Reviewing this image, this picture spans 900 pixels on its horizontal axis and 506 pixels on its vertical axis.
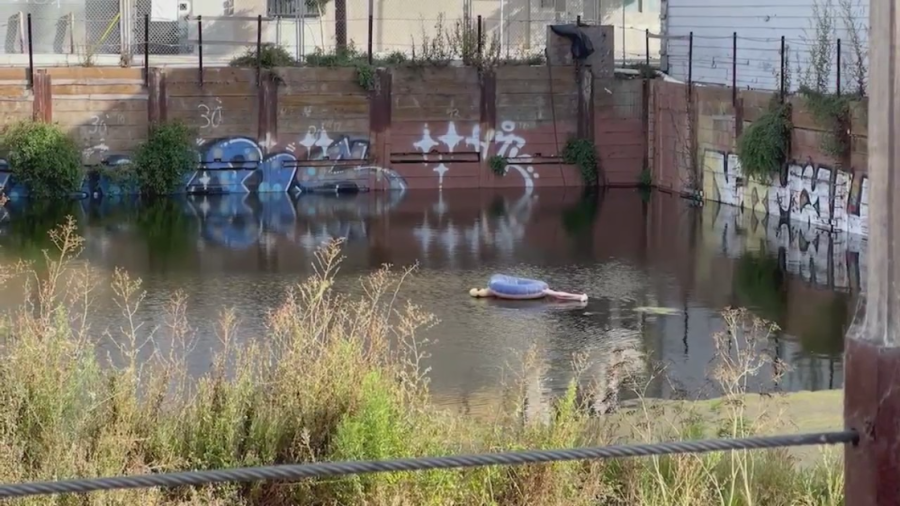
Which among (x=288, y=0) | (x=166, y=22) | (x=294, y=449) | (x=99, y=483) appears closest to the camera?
(x=99, y=483)

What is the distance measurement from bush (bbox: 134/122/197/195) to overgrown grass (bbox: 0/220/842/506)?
2101 centimetres

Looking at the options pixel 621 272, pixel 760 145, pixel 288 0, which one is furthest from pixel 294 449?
pixel 288 0

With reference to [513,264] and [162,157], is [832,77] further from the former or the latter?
[162,157]

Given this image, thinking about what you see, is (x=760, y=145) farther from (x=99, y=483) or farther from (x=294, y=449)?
(x=99, y=483)

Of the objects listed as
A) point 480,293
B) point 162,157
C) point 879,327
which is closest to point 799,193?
point 480,293

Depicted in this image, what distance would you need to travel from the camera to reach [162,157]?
28.6 m

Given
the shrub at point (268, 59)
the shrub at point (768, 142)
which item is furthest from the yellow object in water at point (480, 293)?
the shrub at point (268, 59)

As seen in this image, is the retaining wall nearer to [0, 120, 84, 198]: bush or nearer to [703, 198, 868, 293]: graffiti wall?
[0, 120, 84, 198]: bush

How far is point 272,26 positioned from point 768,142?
1822 centimetres

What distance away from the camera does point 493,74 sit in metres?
30.2

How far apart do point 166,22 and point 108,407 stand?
30149 millimetres

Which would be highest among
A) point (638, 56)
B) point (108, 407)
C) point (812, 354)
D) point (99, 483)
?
point (638, 56)

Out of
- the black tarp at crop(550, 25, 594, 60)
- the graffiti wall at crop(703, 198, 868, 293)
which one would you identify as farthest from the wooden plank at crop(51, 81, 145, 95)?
the graffiti wall at crop(703, 198, 868, 293)

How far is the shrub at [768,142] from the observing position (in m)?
24.3
